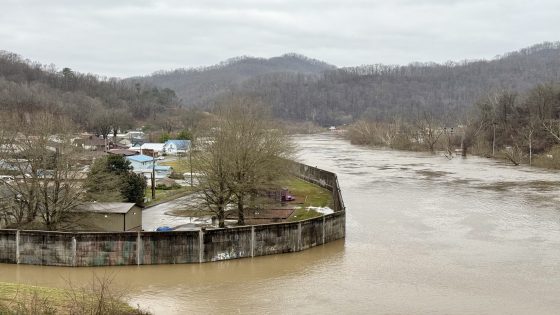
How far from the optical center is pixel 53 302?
19047 millimetres

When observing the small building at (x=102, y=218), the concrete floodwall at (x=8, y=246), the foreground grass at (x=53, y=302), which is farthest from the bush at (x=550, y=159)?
the foreground grass at (x=53, y=302)

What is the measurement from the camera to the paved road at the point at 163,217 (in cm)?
3569

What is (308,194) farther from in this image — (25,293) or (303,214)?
(25,293)

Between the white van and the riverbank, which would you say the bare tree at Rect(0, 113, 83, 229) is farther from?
the riverbank

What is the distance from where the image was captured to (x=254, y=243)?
29.1 m

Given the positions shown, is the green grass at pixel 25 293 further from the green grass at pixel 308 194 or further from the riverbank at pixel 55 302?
the green grass at pixel 308 194

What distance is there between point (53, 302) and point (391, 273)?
15207 mm

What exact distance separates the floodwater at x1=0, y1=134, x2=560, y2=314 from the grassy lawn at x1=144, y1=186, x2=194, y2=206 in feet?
47.8

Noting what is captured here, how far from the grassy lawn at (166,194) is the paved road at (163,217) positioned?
160 centimetres

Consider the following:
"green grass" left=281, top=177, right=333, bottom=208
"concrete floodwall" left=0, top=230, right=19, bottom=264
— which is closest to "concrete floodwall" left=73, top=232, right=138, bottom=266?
"concrete floodwall" left=0, top=230, right=19, bottom=264

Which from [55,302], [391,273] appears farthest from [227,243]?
[55,302]

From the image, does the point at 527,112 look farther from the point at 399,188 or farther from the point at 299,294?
the point at 299,294

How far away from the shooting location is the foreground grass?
637 inches

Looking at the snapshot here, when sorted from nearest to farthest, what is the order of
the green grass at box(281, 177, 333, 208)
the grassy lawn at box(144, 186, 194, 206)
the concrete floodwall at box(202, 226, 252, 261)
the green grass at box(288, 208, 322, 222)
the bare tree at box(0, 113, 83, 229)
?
the concrete floodwall at box(202, 226, 252, 261) → the bare tree at box(0, 113, 83, 229) → the green grass at box(288, 208, 322, 222) → the grassy lawn at box(144, 186, 194, 206) → the green grass at box(281, 177, 333, 208)
